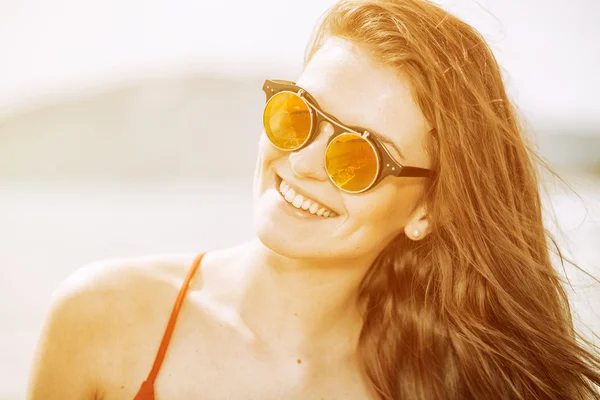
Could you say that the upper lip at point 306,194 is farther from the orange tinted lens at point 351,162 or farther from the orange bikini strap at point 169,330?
the orange bikini strap at point 169,330

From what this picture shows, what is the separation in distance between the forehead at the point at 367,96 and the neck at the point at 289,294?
1.71 ft

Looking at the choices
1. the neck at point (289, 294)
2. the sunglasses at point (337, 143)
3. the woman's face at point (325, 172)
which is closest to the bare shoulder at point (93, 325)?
the neck at point (289, 294)

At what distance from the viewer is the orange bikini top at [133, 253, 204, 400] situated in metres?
1.76

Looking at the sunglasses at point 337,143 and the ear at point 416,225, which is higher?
the sunglasses at point 337,143

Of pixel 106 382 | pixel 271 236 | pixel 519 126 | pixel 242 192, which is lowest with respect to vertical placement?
pixel 242 192

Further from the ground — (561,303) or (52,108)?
(561,303)

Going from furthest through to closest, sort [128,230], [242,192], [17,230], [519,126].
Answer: [242,192] < [128,230] < [17,230] < [519,126]

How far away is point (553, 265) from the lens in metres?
2.32

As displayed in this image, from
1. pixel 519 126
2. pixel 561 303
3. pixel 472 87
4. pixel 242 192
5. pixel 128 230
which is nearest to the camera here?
pixel 472 87

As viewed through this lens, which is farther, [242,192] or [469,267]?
[242,192]

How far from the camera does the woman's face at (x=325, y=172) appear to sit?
176 cm

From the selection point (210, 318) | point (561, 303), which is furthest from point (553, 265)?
point (210, 318)

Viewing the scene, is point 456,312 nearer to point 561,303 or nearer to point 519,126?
point 561,303

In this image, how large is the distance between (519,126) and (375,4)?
0.73 metres
